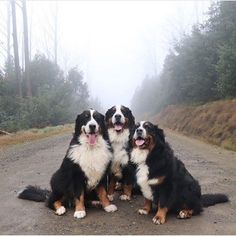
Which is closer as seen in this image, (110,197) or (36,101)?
(110,197)


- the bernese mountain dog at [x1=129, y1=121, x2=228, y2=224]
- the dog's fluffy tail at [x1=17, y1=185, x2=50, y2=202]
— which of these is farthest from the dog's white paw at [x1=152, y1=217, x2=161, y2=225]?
the dog's fluffy tail at [x1=17, y1=185, x2=50, y2=202]

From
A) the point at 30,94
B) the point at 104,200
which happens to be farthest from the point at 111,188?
the point at 30,94

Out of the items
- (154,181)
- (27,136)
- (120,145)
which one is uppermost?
(120,145)

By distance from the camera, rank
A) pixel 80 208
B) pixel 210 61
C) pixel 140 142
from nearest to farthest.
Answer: pixel 140 142
pixel 80 208
pixel 210 61

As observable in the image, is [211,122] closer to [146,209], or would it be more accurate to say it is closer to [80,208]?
[146,209]

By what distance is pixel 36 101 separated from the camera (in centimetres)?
2612

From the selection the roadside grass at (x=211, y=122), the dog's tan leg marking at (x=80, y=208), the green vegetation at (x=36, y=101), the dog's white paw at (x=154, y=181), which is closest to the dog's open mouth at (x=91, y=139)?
the dog's tan leg marking at (x=80, y=208)

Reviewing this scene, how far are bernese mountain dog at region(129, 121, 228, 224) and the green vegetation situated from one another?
1895 cm

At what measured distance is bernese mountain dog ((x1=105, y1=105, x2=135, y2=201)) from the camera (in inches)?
274

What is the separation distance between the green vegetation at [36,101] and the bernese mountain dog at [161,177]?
18949 mm

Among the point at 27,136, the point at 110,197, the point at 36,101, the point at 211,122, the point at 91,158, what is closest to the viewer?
the point at 91,158

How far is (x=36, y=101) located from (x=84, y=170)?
20343 millimetres

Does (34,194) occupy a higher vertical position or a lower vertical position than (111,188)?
lower

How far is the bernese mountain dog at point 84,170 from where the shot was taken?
21.0 feet
